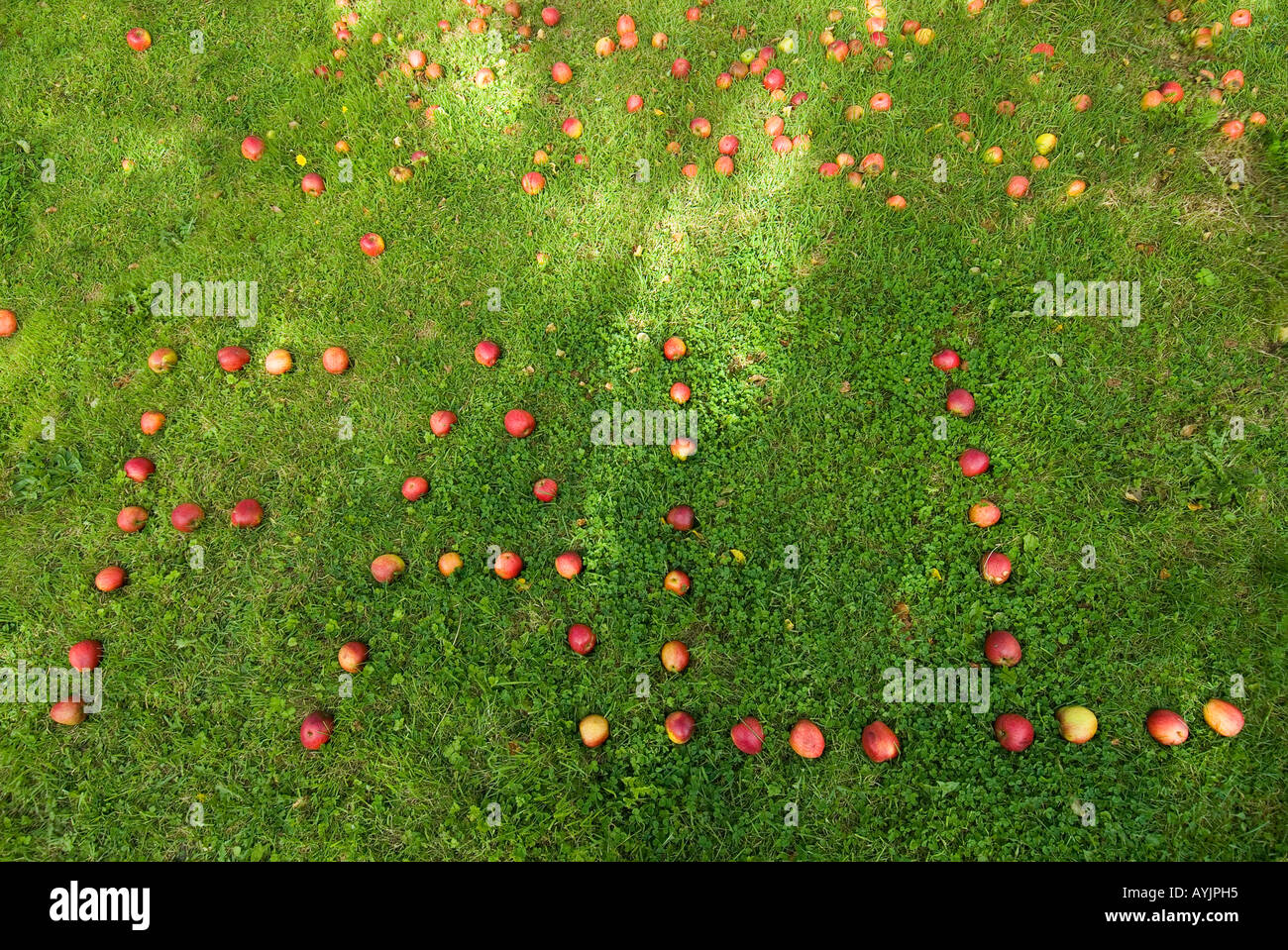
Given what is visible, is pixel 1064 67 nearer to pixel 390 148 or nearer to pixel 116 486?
pixel 390 148

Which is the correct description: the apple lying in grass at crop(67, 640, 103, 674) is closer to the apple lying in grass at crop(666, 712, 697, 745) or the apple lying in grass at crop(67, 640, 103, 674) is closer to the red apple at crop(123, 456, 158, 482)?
the red apple at crop(123, 456, 158, 482)

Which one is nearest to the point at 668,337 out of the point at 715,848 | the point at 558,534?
the point at 558,534

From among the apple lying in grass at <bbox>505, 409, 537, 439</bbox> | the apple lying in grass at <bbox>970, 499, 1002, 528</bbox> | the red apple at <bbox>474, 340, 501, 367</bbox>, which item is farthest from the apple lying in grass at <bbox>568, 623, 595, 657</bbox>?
the apple lying in grass at <bbox>970, 499, 1002, 528</bbox>

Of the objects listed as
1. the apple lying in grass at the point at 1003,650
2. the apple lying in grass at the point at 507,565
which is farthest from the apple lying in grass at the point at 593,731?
→ the apple lying in grass at the point at 1003,650

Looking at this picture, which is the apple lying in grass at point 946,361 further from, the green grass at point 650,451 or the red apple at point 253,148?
the red apple at point 253,148

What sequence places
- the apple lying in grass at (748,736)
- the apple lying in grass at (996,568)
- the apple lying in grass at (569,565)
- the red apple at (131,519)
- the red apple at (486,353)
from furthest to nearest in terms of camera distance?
the red apple at (486,353)
the red apple at (131,519)
the apple lying in grass at (569,565)
the apple lying in grass at (996,568)
the apple lying in grass at (748,736)

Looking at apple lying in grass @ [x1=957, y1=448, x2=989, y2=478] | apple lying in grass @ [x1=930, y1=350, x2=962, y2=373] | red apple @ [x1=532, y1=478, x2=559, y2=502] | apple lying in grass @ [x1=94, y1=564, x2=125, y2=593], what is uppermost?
apple lying in grass @ [x1=930, y1=350, x2=962, y2=373]
